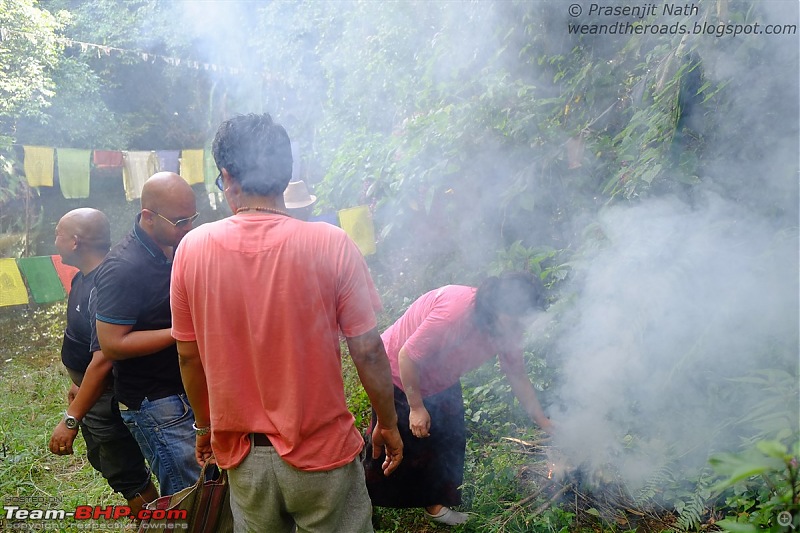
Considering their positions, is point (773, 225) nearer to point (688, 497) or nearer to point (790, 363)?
point (790, 363)

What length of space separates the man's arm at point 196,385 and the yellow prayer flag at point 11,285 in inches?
214

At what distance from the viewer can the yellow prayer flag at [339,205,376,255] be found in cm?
702

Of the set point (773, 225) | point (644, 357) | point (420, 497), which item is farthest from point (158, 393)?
point (773, 225)

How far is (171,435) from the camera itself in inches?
103

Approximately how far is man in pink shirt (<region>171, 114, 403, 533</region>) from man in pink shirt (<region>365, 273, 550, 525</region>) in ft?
2.32

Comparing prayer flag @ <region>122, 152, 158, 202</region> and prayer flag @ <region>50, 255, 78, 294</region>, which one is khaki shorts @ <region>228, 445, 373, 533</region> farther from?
prayer flag @ <region>122, 152, 158, 202</region>

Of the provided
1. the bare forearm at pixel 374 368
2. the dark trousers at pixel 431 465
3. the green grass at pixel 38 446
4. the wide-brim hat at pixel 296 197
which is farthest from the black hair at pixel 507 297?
the wide-brim hat at pixel 296 197

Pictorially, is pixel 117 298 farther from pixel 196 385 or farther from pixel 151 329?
pixel 196 385

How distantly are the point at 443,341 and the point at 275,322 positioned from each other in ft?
3.56

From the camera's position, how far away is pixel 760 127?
270cm

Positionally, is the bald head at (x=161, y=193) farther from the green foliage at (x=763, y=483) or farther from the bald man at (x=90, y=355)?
the green foliage at (x=763, y=483)

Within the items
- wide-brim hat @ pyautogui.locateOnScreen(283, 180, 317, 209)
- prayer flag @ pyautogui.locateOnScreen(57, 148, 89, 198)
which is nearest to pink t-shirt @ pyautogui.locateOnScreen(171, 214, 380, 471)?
wide-brim hat @ pyautogui.locateOnScreen(283, 180, 317, 209)

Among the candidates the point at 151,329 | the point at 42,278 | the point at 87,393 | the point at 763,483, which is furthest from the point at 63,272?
the point at 763,483

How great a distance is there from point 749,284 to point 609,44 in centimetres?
238
